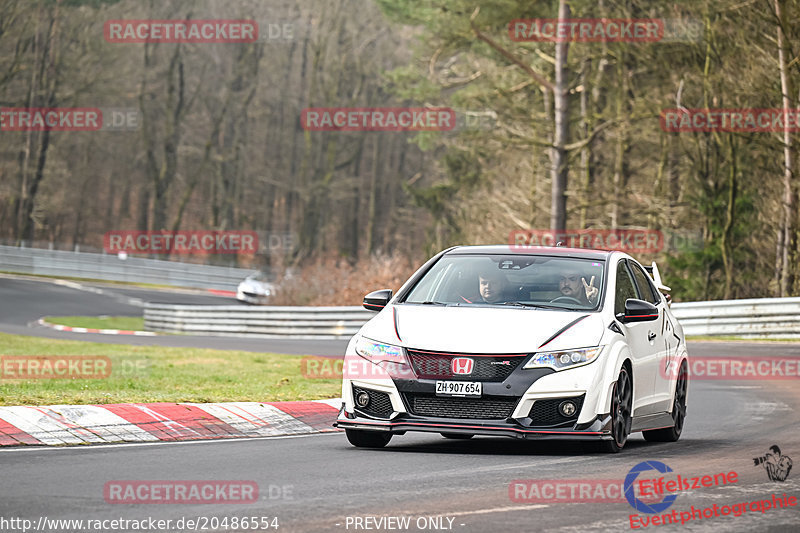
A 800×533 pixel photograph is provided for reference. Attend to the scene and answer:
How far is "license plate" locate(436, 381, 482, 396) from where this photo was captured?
380 inches

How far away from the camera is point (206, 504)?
7.21m

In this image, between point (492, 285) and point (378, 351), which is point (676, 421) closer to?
point (492, 285)

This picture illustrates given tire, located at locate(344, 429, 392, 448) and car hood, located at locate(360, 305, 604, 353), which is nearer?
car hood, located at locate(360, 305, 604, 353)

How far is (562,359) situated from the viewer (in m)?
9.70

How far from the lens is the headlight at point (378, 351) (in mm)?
9906

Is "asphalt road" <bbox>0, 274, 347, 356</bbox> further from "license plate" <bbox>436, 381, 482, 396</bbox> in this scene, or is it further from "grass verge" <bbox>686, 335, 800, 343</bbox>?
"license plate" <bbox>436, 381, 482, 396</bbox>

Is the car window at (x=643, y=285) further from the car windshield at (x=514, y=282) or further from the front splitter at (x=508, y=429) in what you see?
the front splitter at (x=508, y=429)

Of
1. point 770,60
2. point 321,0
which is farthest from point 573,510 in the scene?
point 321,0

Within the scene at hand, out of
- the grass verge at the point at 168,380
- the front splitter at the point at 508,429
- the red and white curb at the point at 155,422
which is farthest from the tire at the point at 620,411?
the grass verge at the point at 168,380

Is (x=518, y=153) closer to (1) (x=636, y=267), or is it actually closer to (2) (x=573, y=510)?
(1) (x=636, y=267)

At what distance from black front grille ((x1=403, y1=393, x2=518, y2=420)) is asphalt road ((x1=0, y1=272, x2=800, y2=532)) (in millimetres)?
341

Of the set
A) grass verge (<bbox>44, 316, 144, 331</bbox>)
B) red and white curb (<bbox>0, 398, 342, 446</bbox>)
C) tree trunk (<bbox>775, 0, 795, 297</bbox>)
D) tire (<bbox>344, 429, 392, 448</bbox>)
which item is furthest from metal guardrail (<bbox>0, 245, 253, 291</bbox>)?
tire (<bbox>344, 429, 392, 448</bbox>)

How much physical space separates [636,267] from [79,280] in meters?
49.6

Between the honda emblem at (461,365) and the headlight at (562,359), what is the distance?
416mm
